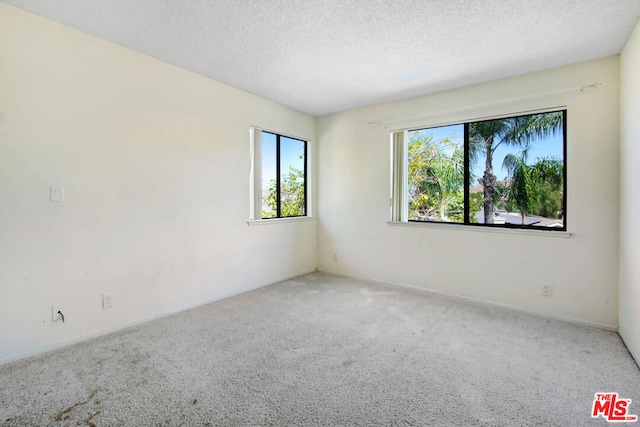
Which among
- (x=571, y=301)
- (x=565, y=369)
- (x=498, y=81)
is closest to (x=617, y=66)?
(x=498, y=81)

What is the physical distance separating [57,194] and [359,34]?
2.72m

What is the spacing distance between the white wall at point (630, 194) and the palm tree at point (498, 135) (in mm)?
571

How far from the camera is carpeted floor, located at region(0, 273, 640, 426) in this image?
66.4 inches

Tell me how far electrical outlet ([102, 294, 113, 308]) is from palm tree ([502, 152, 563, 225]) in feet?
13.6

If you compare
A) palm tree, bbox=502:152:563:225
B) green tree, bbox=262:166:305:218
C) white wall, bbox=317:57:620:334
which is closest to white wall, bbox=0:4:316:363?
green tree, bbox=262:166:305:218

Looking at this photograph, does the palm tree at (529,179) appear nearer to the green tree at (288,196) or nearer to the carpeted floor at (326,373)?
the carpeted floor at (326,373)

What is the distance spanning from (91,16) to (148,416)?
2766 millimetres

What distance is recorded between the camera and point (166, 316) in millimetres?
3068

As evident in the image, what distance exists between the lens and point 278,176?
175 inches

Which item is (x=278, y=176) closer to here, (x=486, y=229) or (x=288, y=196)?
(x=288, y=196)

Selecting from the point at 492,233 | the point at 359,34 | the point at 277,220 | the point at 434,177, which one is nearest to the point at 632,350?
the point at 492,233

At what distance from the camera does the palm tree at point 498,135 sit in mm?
3170

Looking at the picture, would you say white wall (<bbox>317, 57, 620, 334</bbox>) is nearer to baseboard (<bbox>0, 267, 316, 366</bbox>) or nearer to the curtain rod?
the curtain rod

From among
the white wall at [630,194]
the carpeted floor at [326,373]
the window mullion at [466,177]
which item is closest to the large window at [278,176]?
the carpeted floor at [326,373]
